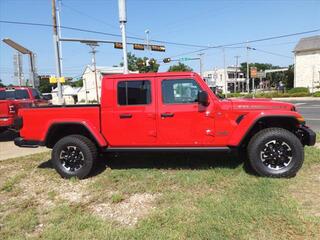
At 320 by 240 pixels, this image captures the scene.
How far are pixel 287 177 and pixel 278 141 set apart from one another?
0.62m

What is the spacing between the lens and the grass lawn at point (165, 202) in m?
4.16

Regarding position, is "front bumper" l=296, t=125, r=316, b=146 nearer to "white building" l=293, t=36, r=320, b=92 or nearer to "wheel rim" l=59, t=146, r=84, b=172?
"wheel rim" l=59, t=146, r=84, b=172

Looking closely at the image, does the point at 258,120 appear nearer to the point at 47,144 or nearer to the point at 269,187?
the point at 269,187

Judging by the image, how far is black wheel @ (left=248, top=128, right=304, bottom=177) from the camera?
19.1 feet

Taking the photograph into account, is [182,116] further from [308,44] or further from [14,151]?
[308,44]

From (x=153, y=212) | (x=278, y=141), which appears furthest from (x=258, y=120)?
(x=153, y=212)

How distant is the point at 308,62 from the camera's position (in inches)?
2313

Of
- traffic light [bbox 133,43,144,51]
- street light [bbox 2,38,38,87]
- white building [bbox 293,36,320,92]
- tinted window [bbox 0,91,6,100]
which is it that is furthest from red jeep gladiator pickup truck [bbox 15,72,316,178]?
white building [bbox 293,36,320,92]

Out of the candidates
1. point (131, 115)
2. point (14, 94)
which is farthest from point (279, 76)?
point (131, 115)

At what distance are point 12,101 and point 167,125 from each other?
731cm

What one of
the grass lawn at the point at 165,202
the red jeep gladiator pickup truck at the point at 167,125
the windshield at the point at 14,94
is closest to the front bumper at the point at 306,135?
the red jeep gladiator pickup truck at the point at 167,125

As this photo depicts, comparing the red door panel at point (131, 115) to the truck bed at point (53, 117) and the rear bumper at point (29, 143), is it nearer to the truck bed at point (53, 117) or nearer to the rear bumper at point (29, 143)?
the truck bed at point (53, 117)

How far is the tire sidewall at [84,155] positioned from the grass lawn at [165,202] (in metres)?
0.16

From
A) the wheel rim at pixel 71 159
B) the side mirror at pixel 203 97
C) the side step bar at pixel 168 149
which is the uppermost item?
the side mirror at pixel 203 97
